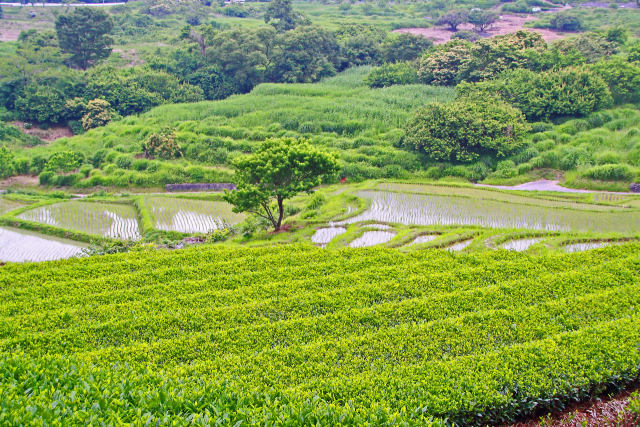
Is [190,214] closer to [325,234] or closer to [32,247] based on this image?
[32,247]

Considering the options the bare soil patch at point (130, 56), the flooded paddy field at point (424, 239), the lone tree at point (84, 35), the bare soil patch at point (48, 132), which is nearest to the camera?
the flooded paddy field at point (424, 239)

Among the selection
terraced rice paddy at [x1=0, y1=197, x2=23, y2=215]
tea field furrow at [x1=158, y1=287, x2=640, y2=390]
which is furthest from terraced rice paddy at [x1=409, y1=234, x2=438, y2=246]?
terraced rice paddy at [x1=0, y1=197, x2=23, y2=215]

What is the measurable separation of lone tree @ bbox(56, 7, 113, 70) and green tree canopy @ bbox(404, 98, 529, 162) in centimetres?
3157

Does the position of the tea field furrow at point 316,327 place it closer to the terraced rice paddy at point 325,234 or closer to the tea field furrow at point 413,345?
the tea field furrow at point 413,345

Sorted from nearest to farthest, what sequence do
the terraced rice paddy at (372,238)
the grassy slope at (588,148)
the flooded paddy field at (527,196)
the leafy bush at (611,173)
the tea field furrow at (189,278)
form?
1. the tea field furrow at (189,278)
2. the terraced rice paddy at (372,238)
3. the flooded paddy field at (527,196)
4. the leafy bush at (611,173)
5. the grassy slope at (588,148)

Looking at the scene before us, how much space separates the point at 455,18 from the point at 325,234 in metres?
49.5

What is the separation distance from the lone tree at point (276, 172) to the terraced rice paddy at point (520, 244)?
6505mm

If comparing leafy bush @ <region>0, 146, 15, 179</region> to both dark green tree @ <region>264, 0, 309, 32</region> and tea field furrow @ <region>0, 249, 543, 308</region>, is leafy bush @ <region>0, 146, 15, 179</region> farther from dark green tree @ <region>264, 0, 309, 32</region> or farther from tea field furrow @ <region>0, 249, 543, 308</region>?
dark green tree @ <region>264, 0, 309, 32</region>

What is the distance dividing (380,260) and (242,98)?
2626 centimetres

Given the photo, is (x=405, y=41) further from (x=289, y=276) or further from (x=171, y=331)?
(x=171, y=331)

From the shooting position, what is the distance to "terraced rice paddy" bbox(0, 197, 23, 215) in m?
23.1

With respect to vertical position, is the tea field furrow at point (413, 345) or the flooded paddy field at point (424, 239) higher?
the tea field furrow at point (413, 345)

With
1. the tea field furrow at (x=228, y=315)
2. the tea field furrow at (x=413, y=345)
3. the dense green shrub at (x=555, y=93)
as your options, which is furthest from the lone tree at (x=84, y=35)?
the tea field furrow at (x=413, y=345)

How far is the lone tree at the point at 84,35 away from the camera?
141 ft
